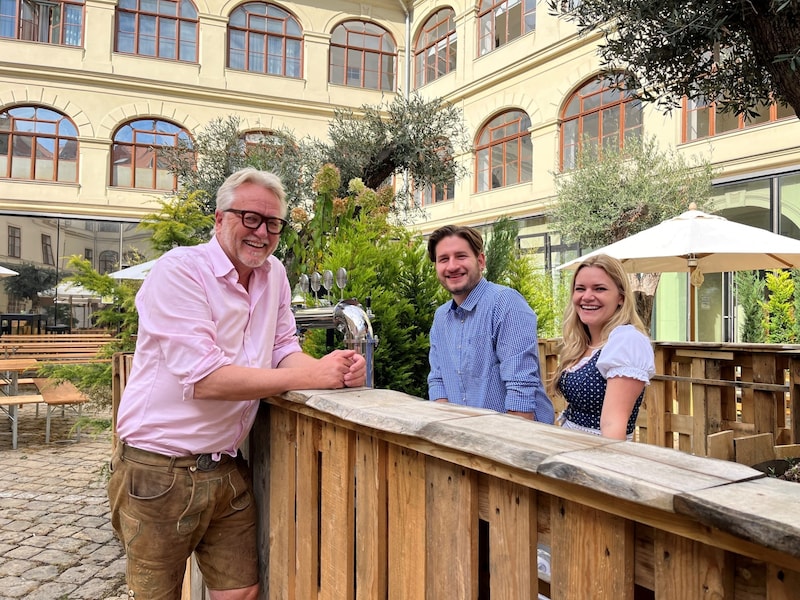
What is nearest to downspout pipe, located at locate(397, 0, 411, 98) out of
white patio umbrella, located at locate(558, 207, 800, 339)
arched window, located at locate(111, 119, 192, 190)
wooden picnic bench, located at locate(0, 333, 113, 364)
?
arched window, located at locate(111, 119, 192, 190)

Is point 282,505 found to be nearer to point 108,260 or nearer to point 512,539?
point 512,539

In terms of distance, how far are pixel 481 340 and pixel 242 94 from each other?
18.5m

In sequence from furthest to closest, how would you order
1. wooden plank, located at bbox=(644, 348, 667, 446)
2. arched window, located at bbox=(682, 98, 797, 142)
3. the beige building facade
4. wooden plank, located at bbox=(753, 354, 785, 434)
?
the beige building facade
arched window, located at bbox=(682, 98, 797, 142)
wooden plank, located at bbox=(644, 348, 667, 446)
wooden plank, located at bbox=(753, 354, 785, 434)

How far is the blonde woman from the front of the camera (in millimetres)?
2273

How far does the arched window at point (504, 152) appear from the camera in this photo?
56.1 ft

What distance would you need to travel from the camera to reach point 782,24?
450 cm

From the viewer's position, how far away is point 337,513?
5.61 ft

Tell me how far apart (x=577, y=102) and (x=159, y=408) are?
15.6 meters

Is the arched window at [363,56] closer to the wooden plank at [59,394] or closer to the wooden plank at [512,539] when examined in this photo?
the wooden plank at [59,394]

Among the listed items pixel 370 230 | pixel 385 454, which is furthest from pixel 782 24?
pixel 385 454

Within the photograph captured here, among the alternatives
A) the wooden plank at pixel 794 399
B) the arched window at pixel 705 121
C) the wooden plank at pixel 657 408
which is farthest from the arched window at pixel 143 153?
the wooden plank at pixel 794 399

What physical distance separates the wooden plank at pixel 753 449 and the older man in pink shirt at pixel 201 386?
9.26ft

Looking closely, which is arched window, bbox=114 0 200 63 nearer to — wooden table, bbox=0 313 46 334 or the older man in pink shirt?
wooden table, bbox=0 313 46 334

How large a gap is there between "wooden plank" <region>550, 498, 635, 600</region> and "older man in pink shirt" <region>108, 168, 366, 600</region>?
956 millimetres
